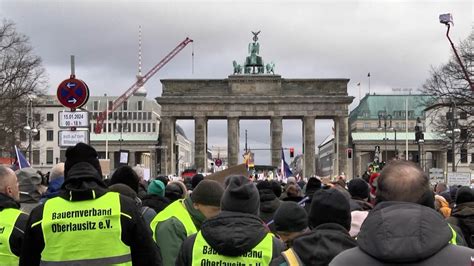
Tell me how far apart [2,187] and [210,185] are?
73.4 inches

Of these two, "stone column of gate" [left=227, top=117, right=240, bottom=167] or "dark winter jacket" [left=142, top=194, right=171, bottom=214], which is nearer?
"dark winter jacket" [left=142, top=194, right=171, bottom=214]

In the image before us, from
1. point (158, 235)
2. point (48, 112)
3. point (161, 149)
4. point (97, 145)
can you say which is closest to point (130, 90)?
point (48, 112)

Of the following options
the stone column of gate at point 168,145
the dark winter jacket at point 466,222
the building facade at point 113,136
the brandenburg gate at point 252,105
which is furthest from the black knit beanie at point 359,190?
the stone column of gate at point 168,145

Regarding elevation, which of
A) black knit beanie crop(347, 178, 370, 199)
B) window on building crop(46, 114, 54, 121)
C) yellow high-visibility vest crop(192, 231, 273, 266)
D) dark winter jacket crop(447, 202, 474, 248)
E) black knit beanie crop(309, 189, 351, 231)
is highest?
window on building crop(46, 114, 54, 121)

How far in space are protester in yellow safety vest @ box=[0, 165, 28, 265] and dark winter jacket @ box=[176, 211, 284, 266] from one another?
168 centimetres

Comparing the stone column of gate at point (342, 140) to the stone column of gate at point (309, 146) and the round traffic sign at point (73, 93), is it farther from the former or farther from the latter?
the round traffic sign at point (73, 93)

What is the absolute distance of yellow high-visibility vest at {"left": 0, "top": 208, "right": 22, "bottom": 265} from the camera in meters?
6.55

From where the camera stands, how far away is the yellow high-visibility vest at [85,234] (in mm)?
5457

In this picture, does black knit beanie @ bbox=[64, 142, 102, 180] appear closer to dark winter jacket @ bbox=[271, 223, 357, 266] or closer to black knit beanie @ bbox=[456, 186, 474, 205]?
dark winter jacket @ bbox=[271, 223, 357, 266]

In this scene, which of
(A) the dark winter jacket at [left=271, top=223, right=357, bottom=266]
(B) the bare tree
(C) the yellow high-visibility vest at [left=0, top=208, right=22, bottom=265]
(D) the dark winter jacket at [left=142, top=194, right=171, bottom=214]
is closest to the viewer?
(A) the dark winter jacket at [left=271, top=223, right=357, bottom=266]

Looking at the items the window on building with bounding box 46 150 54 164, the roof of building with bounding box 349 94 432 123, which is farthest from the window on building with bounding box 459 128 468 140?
the roof of building with bounding box 349 94 432 123

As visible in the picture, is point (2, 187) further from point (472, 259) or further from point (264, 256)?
point (472, 259)

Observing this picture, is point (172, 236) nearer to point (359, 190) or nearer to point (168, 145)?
point (359, 190)

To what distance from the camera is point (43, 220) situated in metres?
5.52
